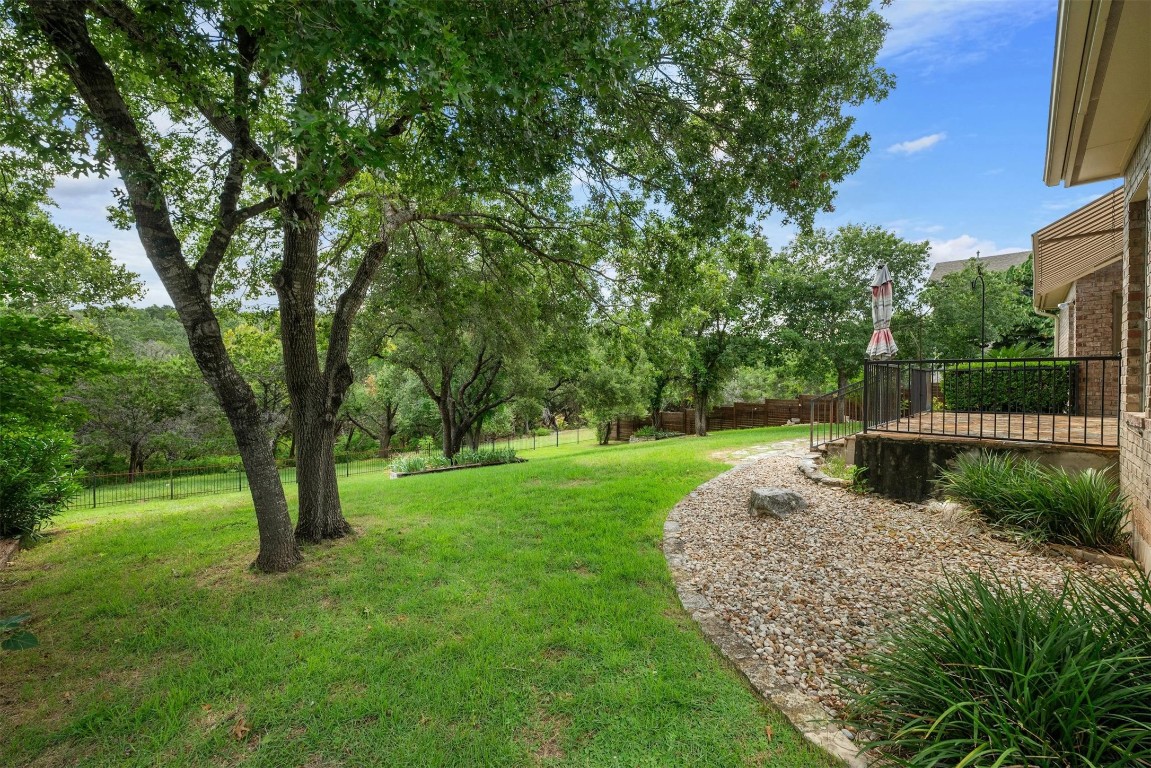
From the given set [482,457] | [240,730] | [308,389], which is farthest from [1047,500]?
[482,457]

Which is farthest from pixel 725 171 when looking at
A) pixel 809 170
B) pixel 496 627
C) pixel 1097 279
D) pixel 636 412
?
pixel 636 412

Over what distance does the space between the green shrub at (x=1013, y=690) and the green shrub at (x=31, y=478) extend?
8.82 m

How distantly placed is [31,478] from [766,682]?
8.71 metres

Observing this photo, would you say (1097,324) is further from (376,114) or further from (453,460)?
(453,460)

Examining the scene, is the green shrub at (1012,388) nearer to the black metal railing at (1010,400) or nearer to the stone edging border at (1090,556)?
the black metal railing at (1010,400)

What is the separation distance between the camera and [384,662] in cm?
279

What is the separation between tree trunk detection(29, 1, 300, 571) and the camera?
128 inches

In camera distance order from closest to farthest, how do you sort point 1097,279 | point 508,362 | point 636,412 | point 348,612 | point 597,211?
point 348,612 < point 597,211 < point 1097,279 < point 508,362 < point 636,412

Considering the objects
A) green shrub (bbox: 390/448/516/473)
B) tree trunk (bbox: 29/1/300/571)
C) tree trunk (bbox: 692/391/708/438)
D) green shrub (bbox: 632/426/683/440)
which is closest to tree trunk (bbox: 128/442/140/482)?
green shrub (bbox: 390/448/516/473)

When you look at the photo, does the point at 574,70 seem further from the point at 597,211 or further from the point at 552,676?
the point at 552,676

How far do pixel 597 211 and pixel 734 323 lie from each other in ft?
42.3

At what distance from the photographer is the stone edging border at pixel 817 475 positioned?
6.34 m

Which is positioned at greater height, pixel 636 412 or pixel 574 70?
pixel 574 70

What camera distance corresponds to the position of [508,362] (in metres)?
13.7
